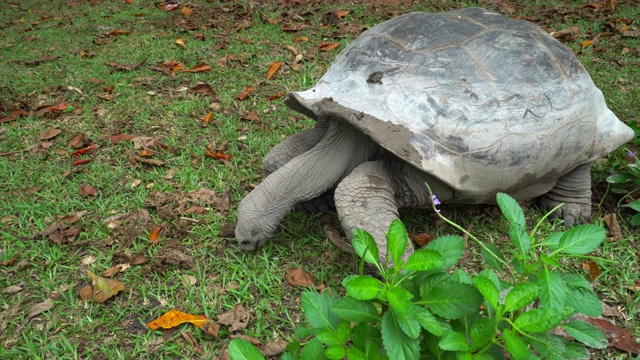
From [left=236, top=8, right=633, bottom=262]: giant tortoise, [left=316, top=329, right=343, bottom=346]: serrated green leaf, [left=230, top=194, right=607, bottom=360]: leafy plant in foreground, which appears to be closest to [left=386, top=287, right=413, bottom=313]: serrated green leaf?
[left=230, top=194, right=607, bottom=360]: leafy plant in foreground

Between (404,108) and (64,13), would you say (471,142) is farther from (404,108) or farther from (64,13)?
(64,13)

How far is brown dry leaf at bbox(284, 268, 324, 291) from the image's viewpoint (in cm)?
246

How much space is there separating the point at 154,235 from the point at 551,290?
7.17 feet

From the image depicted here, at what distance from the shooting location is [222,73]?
15.6ft

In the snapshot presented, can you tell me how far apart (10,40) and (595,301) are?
22.9ft

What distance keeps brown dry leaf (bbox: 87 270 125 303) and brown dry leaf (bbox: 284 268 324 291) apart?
2.78 feet

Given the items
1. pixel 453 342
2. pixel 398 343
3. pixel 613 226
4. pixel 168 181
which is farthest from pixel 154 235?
pixel 613 226

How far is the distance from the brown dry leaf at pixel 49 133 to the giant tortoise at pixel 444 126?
219cm

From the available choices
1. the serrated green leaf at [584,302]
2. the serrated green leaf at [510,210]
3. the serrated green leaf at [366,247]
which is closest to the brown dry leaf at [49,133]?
the serrated green leaf at [366,247]

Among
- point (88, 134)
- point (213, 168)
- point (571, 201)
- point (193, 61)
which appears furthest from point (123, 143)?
point (571, 201)

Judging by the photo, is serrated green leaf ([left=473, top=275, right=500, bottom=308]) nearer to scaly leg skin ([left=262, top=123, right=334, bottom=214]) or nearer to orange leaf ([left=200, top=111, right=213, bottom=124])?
scaly leg skin ([left=262, top=123, right=334, bottom=214])

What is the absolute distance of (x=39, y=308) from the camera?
241cm

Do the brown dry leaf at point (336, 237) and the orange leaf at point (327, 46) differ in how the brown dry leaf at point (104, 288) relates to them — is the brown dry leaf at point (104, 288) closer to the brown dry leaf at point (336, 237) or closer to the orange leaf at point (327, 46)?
the brown dry leaf at point (336, 237)

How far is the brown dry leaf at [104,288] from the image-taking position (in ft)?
8.01
